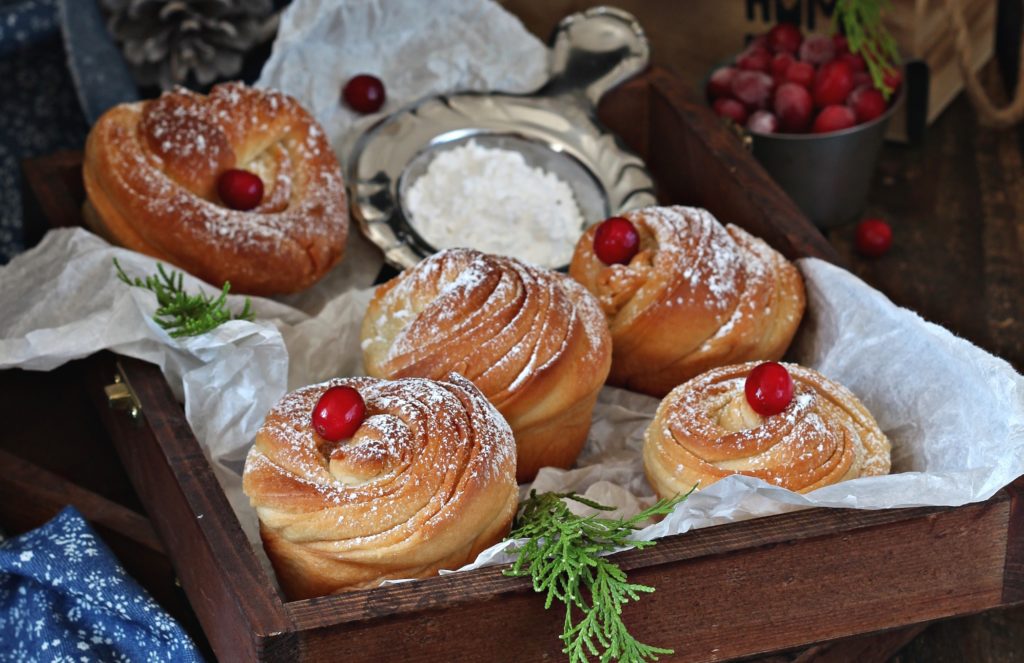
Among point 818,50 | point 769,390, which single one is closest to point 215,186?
point 769,390

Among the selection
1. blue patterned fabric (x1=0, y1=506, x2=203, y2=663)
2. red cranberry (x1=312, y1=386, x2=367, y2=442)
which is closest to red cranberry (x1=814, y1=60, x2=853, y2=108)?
red cranberry (x1=312, y1=386, x2=367, y2=442)

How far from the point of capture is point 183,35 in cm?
271

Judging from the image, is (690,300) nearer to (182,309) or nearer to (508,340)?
(508,340)

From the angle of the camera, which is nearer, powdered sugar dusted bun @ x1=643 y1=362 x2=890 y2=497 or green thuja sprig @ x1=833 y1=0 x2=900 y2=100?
powdered sugar dusted bun @ x1=643 y1=362 x2=890 y2=497

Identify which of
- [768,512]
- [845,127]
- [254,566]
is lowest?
[845,127]

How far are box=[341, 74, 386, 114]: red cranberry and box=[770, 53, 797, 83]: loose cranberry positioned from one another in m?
0.76

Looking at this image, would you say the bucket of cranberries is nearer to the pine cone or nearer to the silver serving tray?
the silver serving tray

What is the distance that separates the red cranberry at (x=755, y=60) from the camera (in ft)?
8.39

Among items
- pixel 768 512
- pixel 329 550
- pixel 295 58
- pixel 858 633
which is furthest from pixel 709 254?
pixel 295 58

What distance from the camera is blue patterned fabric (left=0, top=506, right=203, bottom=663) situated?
1653mm

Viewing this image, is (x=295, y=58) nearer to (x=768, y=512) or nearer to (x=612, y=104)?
(x=612, y=104)

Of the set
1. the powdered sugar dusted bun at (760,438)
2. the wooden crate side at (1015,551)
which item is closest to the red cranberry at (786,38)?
the powdered sugar dusted bun at (760,438)

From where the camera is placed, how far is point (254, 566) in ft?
4.64

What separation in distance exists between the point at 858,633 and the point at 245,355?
2.88 ft
